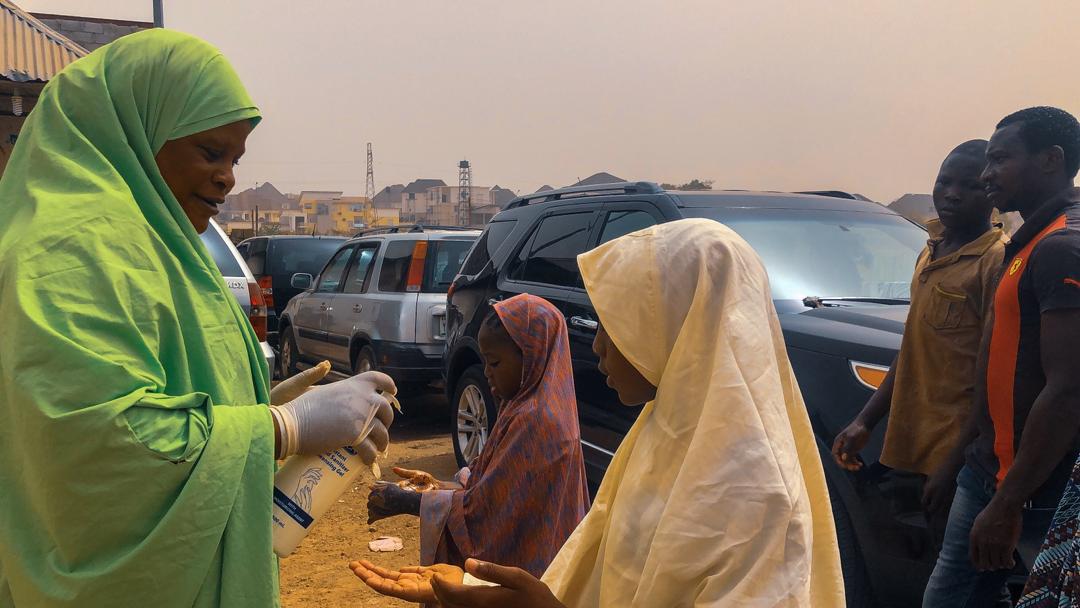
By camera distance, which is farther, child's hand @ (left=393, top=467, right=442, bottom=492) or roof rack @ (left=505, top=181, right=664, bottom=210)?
roof rack @ (left=505, top=181, right=664, bottom=210)

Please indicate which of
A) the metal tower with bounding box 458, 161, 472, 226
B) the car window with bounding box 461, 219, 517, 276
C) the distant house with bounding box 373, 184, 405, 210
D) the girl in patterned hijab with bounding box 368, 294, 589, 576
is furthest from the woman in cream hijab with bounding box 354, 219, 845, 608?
the distant house with bounding box 373, 184, 405, 210

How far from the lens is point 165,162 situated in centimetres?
179

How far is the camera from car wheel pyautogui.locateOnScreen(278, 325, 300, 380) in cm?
1070

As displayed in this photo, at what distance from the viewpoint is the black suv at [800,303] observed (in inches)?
127

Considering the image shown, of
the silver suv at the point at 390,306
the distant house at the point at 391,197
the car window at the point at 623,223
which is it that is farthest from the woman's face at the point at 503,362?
the distant house at the point at 391,197

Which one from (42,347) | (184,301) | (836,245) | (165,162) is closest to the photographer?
(42,347)

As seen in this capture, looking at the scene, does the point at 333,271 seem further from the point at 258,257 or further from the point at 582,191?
the point at 582,191

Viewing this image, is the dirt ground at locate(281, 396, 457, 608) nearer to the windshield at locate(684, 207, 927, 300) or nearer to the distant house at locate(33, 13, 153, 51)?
the windshield at locate(684, 207, 927, 300)

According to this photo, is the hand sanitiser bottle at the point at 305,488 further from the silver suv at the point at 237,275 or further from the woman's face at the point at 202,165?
the silver suv at the point at 237,275

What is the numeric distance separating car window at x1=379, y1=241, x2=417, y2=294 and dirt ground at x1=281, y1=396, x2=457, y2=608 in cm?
150

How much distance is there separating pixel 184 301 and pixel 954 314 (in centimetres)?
262

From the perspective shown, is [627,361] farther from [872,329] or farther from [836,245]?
[836,245]

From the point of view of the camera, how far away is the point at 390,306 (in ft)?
25.4

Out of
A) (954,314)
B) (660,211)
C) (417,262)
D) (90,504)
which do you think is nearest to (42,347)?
(90,504)
